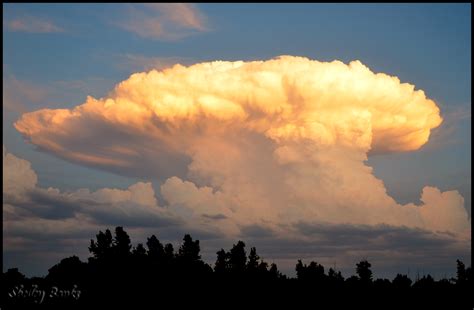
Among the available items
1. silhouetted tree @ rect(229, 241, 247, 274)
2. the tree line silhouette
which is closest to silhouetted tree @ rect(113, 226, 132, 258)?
the tree line silhouette

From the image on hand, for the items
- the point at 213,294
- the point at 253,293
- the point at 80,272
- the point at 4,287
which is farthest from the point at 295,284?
the point at 4,287

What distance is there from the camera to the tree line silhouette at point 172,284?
125 meters

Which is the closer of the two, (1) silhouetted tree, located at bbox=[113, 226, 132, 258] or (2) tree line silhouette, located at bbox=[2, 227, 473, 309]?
(2) tree line silhouette, located at bbox=[2, 227, 473, 309]

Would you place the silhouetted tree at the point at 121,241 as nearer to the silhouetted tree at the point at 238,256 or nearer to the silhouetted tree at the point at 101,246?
the silhouetted tree at the point at 101,246

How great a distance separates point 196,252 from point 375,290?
168 ft

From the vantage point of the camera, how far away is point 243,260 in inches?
7195

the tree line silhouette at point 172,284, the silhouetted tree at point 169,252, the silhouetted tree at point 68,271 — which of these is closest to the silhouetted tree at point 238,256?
the tree line silhouette at point 172,284

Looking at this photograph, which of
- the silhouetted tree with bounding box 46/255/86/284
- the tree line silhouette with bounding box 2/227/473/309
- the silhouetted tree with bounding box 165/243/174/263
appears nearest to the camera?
the tree line silhouette with bounding box 2/227/473/309

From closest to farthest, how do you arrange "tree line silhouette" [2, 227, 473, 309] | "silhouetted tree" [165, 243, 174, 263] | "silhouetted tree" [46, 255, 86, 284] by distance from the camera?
"tree line silhouette" [2, 227, 473, 309]
"silhouetted tree" [165, 243, 174, 263]
"silhouetted tree" [46, 255, 86, 284]

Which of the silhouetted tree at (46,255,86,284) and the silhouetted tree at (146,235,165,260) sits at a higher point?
the silhouetted tree at (146,235,165,260)

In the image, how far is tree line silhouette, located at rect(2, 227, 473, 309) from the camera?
125 metres

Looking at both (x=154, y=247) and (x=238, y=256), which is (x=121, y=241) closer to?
(x=154, y=247)

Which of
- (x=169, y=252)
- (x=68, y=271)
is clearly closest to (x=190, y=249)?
(x=169, y=252)

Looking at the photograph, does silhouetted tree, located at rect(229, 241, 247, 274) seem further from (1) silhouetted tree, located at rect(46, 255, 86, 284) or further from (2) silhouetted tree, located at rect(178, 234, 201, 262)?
(1) silhouetted tree, located at rect(46, 255, 86, 284)
